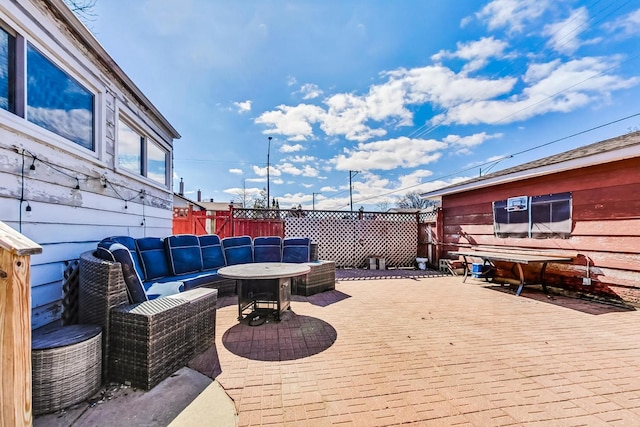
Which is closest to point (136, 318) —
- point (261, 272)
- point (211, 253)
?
point (261, 272)

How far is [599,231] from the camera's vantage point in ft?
15.2

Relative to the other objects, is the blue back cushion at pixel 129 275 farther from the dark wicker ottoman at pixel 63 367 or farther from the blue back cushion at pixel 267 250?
the blue back cushion at pixel 267 250

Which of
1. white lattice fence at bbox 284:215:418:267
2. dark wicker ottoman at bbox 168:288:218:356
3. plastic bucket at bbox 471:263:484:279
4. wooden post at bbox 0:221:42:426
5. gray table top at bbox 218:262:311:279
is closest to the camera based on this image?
wooden post at bbox 0:221:42:426

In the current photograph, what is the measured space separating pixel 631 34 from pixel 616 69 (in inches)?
67.5

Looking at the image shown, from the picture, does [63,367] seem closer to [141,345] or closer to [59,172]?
[141,345]

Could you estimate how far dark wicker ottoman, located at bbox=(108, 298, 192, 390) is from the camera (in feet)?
6.31

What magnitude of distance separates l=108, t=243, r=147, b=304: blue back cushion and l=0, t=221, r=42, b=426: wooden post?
98 cm

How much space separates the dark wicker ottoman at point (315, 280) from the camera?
476cm

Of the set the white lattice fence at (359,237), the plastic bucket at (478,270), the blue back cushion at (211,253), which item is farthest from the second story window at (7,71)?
the plastic bucket at (478,270)

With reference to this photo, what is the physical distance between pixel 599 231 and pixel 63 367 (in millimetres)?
7181

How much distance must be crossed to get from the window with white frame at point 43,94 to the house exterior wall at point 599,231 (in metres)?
7.75

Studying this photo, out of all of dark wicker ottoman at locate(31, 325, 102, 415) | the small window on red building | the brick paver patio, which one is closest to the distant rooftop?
the small window on red building

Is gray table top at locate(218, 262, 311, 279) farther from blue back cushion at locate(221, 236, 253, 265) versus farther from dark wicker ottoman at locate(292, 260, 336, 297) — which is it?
blue back cushion at locate(221, 236, 253, 265)

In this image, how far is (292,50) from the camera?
256 inches
